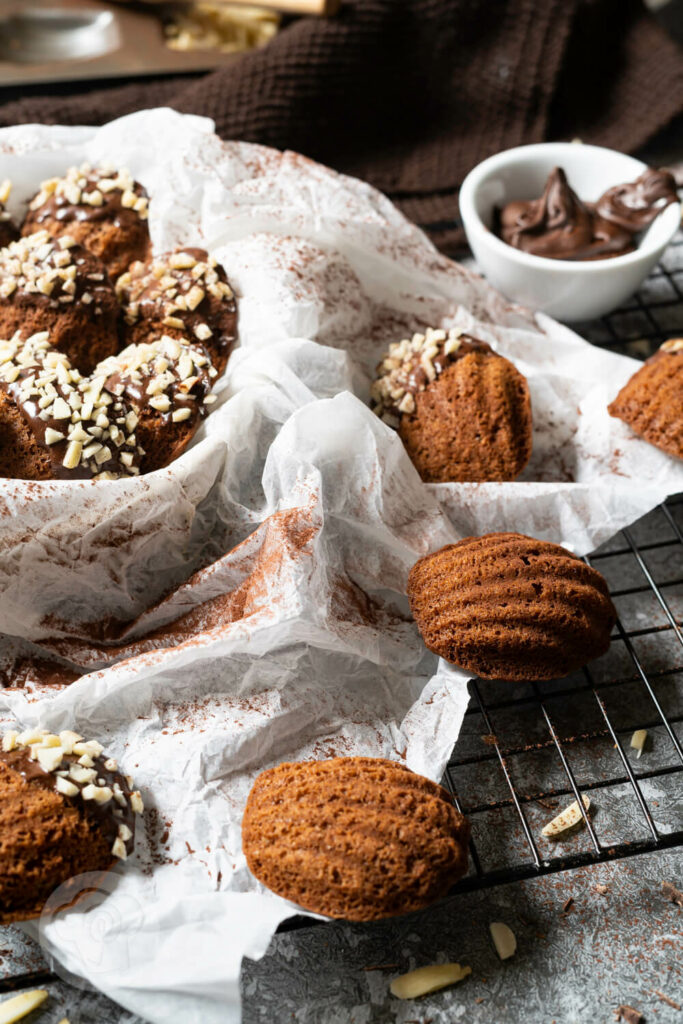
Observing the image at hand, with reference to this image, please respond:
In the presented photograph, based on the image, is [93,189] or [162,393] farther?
[93,189]

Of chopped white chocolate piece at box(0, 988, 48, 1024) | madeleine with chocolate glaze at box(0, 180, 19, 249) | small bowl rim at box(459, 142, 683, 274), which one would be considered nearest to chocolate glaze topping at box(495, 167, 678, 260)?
small bowl rim at box(459, 142, 683, 274)

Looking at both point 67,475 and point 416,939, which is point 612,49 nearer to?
point 67,475

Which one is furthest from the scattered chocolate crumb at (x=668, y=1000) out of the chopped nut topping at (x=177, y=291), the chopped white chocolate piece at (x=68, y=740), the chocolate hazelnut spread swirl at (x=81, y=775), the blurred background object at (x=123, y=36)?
the blurred background object at (x=123, y=36)

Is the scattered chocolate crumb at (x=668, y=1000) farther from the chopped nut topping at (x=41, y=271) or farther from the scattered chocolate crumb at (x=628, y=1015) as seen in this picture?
the chopped nut topping at (x=41, y=271)

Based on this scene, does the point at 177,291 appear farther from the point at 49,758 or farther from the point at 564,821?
the point at 564,821

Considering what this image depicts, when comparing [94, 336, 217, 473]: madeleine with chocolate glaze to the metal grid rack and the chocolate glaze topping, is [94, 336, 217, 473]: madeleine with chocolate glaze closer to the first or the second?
the metal grid rack

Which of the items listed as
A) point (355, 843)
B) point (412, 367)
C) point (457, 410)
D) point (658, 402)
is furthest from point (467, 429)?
point (355, 843)

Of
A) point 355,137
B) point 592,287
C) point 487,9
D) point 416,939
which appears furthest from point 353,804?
point 487,9
